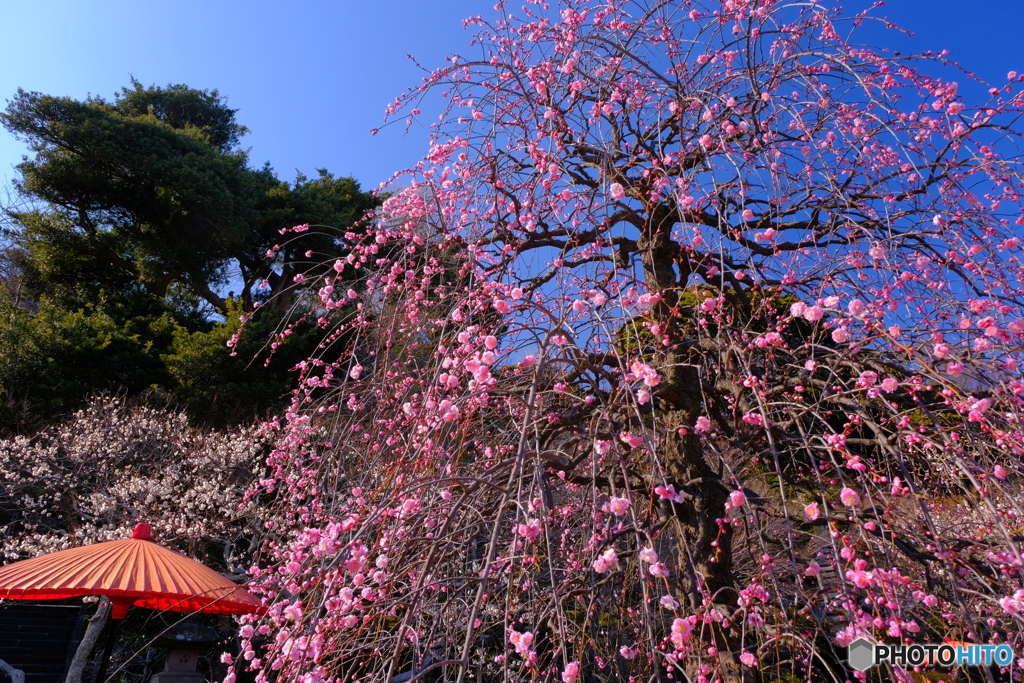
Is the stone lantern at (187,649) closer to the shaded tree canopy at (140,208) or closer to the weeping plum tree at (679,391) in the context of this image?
the weeping plum tree at (679,391)

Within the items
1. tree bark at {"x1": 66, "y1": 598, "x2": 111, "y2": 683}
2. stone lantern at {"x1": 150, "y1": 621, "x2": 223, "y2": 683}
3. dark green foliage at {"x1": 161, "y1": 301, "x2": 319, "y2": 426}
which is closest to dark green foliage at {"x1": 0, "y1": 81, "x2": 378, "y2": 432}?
dark green foliage at {"x1": 161, "y1": 301, "x2": 319, "y2": 426}

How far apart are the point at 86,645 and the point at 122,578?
2.48 meters

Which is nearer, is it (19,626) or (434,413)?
(434,413)

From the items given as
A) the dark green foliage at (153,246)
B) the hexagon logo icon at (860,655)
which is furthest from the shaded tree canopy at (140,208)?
the hexagon logo icon at (860,655)

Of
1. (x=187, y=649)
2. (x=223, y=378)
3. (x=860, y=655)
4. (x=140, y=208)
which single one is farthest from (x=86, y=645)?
(x=140, y=208)

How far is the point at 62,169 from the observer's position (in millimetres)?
10938

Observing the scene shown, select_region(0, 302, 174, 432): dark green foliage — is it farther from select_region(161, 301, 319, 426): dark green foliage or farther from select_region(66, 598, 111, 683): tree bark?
select_region(66, 598, 111, 683): tree bark

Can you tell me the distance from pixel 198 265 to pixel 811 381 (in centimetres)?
1155

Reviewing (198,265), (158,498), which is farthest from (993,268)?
(198,265)

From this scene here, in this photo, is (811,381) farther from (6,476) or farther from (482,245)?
(6,476)

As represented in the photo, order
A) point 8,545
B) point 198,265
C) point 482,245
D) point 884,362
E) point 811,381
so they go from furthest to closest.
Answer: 1. point 198,265
2. point 8,545
3. point 482,245
4. point 811,381
5. point 884,362

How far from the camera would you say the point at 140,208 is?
37.4 feet

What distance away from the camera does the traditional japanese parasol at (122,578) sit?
304cm

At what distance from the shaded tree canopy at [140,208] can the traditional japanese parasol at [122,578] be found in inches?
303
